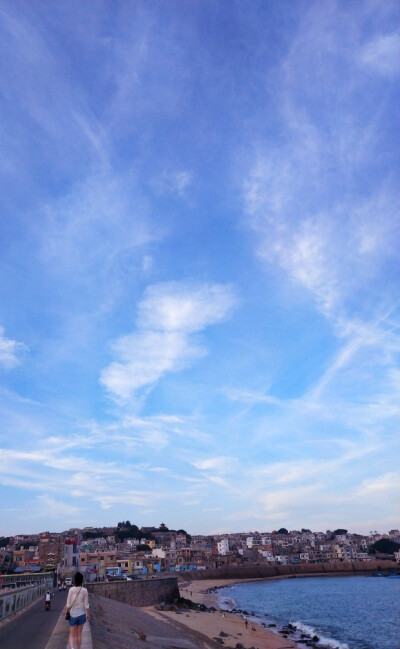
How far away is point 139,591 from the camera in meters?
52.8

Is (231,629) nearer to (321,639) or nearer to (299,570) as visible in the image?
(321,639)

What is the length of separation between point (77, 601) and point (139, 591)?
48.6 meters

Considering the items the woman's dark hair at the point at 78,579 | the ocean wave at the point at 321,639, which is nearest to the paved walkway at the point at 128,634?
the woman's dark hair at the point at 78,579

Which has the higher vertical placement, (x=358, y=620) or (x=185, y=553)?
(x=185, y=553)

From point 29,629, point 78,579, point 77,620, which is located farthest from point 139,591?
point 78,579

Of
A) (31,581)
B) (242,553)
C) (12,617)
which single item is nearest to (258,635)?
(31,581)

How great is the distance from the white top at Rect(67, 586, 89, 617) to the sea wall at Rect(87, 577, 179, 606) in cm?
3839

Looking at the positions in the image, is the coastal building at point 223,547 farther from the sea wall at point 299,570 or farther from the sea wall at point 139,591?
the sea wall at point 139,591

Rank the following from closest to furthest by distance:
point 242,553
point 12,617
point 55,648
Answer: point 55,648 < point 12,617 < point 242,553

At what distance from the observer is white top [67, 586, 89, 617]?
10664 mm

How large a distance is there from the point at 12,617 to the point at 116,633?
502cm

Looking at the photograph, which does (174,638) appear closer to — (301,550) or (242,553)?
(242,553)

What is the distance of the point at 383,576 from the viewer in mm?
138500

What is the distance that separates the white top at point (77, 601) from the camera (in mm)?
10664
